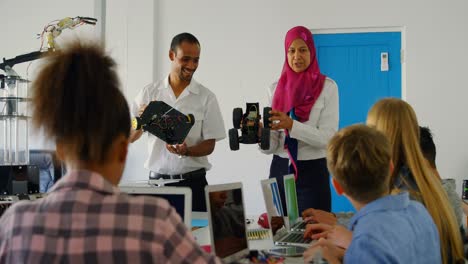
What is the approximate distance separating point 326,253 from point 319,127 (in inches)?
50.3

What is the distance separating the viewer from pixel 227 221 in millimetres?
1576

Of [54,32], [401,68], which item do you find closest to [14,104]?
[54,32]

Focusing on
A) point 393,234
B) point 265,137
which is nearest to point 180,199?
point 393,234

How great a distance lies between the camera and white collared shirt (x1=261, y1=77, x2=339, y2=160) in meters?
2.56

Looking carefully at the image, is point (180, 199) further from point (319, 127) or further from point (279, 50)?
point (279, 50)

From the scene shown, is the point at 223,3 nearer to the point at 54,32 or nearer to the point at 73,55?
the point at 54,32

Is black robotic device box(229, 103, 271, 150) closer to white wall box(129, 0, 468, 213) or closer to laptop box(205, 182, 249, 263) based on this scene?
laptop box(205, 182, 249, 263)

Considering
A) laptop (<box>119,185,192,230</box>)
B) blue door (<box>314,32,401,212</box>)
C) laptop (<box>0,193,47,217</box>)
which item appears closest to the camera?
laptop (<box>119,185,192,230</box>)

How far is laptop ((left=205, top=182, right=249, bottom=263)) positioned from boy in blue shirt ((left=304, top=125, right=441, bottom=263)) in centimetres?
24

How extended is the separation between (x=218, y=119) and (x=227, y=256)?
1.41 metres

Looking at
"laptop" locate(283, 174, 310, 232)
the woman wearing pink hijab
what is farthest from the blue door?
"laptop" locate(283, 174, 310, 232)

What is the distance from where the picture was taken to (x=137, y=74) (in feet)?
16.2

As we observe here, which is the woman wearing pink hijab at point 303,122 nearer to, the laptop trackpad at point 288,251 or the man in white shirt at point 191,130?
the man in white shirt at point 191,130

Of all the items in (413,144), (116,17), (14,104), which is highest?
(116,17)
